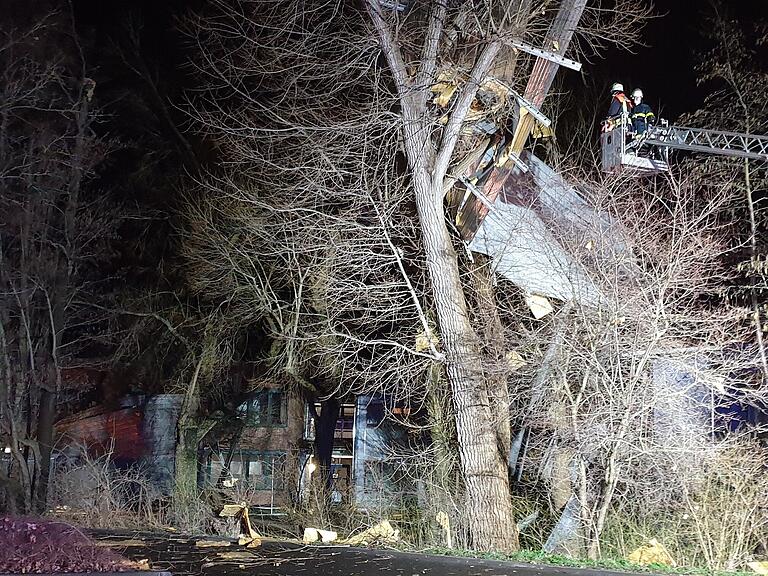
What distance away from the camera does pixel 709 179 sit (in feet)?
58.0

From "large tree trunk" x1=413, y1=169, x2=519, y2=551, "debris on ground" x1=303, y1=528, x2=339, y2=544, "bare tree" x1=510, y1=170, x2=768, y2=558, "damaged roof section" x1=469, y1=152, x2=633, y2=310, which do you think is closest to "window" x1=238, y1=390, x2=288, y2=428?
"debris on ground" x1=303, y1=528, x2=339, y2=544

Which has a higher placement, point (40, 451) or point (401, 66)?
point (401, 66)

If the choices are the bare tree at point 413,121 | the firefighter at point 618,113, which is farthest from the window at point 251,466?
the firefighter at point 618,113

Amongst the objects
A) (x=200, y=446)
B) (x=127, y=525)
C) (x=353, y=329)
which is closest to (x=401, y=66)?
(x=353, y=329)

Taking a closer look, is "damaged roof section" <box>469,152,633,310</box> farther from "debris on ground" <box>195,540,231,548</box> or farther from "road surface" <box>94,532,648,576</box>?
"debris on ground" <box>195,540,231,548</box>

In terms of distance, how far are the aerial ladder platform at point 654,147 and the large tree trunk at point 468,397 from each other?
12.1 feet

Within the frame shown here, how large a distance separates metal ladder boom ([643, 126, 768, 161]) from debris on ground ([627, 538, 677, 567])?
7.22 meters

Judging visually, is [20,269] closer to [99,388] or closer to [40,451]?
[40,451]

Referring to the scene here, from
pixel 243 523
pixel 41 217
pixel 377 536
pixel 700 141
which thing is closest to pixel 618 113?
pixel 700 141

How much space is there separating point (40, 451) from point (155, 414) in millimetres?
10488

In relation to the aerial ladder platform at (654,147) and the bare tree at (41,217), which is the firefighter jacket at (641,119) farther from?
the bare tree at (41,217)

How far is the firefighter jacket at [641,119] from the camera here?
51.0 feet

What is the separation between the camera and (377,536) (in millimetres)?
14070

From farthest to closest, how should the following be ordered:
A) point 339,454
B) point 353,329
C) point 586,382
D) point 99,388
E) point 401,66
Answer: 1. point 339,454
2. point 99,388
3. point 353,329
4. point 401,66
5. point 586,382
